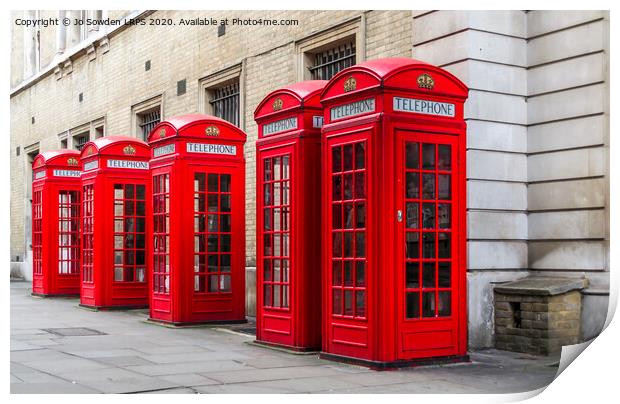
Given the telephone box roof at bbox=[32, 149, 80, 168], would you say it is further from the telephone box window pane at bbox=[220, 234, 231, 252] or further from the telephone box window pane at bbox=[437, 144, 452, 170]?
the telephone box window pane at bbox=[437, 144, 452, 170]

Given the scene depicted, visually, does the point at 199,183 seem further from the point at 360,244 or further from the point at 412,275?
the point at 412,275

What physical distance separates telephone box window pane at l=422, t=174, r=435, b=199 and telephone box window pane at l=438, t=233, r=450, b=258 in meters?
0.36

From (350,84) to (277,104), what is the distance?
123cm

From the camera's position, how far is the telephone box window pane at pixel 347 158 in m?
7.50

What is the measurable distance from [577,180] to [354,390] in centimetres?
336

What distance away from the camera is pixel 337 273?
7.67m

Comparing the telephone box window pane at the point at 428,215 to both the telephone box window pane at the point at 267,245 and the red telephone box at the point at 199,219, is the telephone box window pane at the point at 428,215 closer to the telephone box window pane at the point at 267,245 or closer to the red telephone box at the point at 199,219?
the telephone box window pane at the point at 267,245

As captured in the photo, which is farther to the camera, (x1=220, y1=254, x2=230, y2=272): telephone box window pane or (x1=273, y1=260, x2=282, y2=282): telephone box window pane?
(x1=220, y1=254, x2=230, y2=272): telephone box window pane

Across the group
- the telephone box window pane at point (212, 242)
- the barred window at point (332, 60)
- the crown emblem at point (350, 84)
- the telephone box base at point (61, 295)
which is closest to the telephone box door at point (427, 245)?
the crown emblem at point (350, 84)

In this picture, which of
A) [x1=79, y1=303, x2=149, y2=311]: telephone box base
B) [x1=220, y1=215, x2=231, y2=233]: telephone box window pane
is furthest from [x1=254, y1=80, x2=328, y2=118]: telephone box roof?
[x1=79, y1=303, x2=149, y2=311]: telephone box base

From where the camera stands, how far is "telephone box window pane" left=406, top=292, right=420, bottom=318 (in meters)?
7.32

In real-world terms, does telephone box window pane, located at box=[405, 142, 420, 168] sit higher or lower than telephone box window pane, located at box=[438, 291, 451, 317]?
higher

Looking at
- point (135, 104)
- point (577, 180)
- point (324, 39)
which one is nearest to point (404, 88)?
point (577, 180)

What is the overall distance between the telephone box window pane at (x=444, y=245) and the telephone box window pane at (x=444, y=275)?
0.08 m
